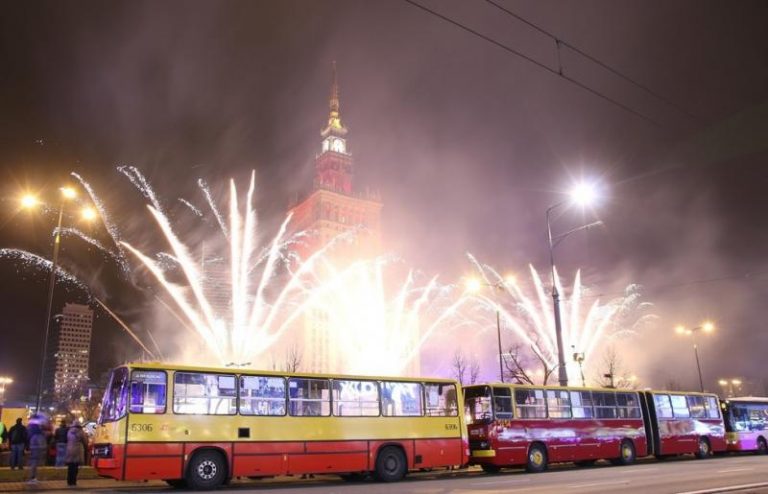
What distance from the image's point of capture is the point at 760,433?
113ft

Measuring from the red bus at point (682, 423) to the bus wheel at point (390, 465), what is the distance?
47.7 feet

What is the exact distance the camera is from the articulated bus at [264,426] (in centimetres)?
1560

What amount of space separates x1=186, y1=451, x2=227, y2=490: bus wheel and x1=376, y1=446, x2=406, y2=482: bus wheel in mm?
4907

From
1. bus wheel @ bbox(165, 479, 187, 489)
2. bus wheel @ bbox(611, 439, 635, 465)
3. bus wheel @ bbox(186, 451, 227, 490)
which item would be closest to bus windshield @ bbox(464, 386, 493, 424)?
bus wheel @ bbox(611, 439, 635, 465)

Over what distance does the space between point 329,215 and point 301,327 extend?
22.3 meters

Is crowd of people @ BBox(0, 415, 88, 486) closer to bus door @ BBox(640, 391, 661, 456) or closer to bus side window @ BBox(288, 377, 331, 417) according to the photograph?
bus side window @ BBox(288, 377, 331, 417)

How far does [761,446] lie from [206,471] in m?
32.1

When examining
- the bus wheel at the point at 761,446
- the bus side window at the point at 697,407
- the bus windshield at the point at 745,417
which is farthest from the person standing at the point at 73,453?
the bus wheel at the point at 761,446

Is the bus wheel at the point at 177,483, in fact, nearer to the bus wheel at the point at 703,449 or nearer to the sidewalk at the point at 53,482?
the sidewalk at the point at 53,482

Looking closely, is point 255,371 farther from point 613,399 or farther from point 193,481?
point 613,399

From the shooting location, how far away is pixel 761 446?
34562mm

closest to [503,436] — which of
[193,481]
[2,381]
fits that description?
[193,481]

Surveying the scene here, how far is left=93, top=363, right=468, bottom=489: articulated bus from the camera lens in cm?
1560

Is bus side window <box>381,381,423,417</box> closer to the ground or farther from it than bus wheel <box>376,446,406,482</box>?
farther from it
